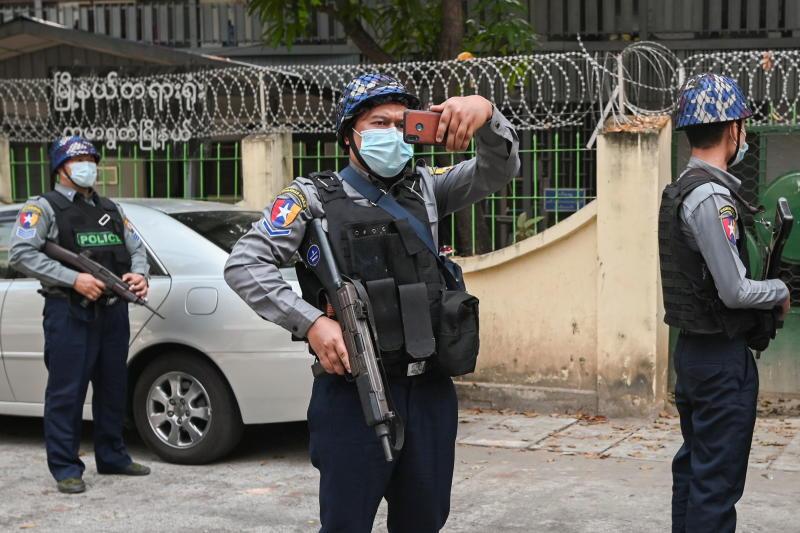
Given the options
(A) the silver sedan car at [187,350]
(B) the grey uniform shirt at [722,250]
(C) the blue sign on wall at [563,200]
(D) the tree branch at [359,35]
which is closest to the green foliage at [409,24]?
(D) the tree branch at [359,35]

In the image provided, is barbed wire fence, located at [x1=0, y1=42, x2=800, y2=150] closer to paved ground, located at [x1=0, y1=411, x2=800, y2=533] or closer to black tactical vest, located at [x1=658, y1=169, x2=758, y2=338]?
paved ground, located at [x1=0, y1=411, x2=800, y2=533]

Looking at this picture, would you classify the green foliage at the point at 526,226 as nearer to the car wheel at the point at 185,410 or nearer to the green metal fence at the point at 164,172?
the green metal fence at the point at 164,172

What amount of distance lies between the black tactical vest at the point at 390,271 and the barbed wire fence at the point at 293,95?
14.5ft

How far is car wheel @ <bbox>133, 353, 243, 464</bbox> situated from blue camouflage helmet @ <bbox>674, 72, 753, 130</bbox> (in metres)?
3.40

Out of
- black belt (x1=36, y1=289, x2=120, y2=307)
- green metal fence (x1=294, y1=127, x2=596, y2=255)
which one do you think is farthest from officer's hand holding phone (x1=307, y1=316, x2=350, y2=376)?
green metal fence (x1=294, y1=127, x2=596, y2=255)

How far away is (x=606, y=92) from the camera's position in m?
8.05

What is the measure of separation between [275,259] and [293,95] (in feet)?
19.3

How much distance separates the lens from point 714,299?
4.24 meters

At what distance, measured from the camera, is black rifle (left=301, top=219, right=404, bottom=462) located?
3443 mm

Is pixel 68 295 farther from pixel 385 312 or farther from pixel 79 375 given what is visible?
pixel 385 312

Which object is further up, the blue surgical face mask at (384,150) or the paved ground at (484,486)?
the blue surgical face mask at (384,150)

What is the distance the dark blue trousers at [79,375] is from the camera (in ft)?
21.1

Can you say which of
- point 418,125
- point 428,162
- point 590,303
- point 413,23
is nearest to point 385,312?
point 418,125

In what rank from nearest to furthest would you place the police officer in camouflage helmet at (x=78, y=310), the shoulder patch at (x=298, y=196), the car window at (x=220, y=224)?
1. the shoulder patch at (x=298, y=196)
2. the police officer in camouflage helmet at (x=78, y=310)
3. the car window at (x=220, y=224)
